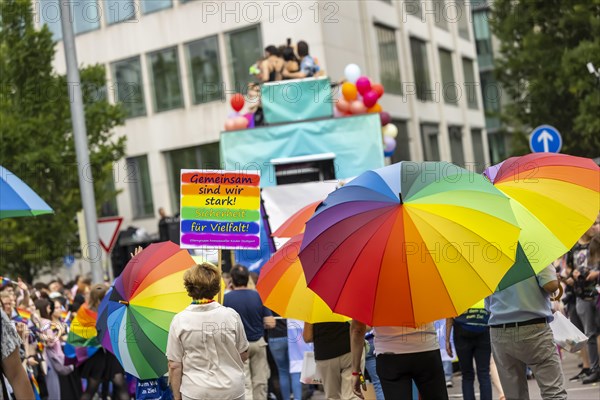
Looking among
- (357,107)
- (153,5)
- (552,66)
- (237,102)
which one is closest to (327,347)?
(357,107)

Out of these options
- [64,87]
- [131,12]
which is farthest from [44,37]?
[131,12]

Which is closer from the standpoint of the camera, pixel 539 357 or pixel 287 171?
pixel 539 357

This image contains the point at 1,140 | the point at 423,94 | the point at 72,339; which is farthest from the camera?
the point at 423,94

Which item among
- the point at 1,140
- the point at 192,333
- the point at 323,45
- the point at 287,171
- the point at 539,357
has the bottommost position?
the point at 539,357

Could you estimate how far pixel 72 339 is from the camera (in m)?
13.6

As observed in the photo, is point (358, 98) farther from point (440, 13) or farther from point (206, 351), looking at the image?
point (440, 13)

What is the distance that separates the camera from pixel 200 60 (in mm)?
36562

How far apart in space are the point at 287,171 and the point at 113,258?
12.8 meters

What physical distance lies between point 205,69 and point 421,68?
9.35m

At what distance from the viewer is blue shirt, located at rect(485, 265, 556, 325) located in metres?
8.66

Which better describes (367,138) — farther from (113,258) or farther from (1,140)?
(113,258)

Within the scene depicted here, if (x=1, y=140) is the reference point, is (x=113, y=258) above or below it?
below

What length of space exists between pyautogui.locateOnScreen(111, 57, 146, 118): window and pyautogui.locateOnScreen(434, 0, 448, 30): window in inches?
467

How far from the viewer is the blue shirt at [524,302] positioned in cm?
866
